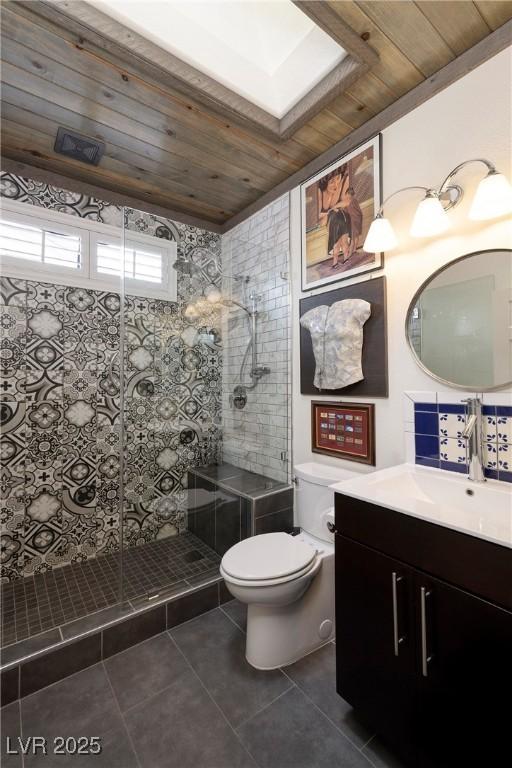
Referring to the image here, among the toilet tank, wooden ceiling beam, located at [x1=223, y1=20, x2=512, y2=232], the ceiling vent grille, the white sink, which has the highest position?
the ceiling vent grille

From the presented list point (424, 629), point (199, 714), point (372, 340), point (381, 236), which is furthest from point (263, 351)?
point (199, 714)

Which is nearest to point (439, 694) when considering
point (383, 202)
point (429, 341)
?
point (429, 341)

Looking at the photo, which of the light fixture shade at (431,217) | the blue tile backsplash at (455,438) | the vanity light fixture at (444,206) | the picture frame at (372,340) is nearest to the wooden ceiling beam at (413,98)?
the vanity light fixture at (444,206)

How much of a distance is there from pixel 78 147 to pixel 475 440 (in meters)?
2.55

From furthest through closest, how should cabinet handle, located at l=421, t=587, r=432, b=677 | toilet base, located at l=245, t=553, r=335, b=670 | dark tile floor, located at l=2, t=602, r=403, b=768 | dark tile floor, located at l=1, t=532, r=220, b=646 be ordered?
dark tile floor, located at l=1, t=532, r=220, b=646, toilet base, located at l=245, t=553, r=335, b=670, dark tile floor, located at l=2, t=602, r=403, b=768, cabinet handle, located at l=421, t=587, r=432, b=677

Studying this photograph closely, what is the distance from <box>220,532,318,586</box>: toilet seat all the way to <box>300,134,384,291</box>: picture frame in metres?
1.46

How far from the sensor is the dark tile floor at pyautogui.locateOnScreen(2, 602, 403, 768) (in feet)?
3.85

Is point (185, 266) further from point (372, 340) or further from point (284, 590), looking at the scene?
point (284, 590)

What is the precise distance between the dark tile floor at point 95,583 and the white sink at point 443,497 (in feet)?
4.07

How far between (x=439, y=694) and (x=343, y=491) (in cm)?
60

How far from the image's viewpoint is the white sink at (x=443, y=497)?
952mm

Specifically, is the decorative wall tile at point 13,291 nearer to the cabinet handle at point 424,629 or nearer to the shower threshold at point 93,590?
the shower threshold at point 93,590

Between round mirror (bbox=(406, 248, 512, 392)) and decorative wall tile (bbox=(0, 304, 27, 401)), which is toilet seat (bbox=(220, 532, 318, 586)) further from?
decorative wall tile (bbox=(0, 304, 27, 401))

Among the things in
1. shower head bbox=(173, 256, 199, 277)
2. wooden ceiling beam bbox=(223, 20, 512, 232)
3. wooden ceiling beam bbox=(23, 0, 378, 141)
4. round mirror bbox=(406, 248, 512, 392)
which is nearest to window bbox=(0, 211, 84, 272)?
shower head bbox=(173, 256, 199, 277)
